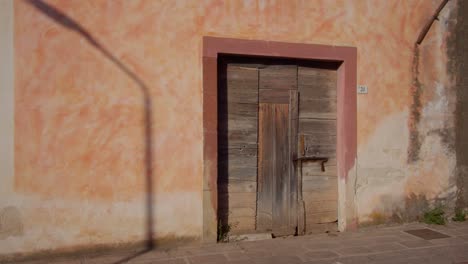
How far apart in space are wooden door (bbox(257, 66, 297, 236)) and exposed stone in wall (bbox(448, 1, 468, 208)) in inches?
105

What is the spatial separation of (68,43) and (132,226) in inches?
88.8

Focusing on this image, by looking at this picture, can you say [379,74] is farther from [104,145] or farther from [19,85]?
[19,85]

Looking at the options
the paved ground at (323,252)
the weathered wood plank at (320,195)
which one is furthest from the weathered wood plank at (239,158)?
the paved ground at (323,252)

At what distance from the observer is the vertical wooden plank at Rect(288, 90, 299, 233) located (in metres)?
5.82

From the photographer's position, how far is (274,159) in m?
5.76

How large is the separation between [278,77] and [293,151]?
104cm

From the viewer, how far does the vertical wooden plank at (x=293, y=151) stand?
5.82 m

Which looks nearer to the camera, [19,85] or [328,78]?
[19,85]

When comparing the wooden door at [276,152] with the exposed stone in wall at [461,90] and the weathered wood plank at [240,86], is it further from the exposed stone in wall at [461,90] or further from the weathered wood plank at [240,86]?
the exposed stone in wall at [461,90]

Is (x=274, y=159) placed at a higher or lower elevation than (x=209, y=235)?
higher

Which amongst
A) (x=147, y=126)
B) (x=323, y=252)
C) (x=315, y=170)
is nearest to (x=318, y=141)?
(x=315, y=170)

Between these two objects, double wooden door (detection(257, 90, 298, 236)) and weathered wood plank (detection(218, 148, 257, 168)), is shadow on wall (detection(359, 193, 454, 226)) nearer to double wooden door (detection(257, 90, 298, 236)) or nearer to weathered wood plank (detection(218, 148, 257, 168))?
double wooden door (detection(257, 90, 298, 236))

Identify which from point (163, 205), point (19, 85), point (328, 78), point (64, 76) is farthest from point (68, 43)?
point (328, 78)

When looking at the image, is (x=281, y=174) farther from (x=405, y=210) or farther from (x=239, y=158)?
(x=405, y=210)
